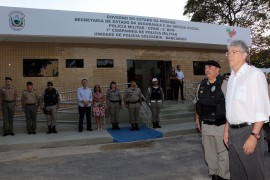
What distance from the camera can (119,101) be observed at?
11.0 m

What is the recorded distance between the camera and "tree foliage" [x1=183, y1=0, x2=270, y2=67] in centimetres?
2803

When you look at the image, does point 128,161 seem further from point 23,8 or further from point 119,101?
point 23,8

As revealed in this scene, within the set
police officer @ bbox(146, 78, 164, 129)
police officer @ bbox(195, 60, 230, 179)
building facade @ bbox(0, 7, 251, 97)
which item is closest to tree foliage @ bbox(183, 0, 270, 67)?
building facade @ bbox(0, 7, 251, 97)

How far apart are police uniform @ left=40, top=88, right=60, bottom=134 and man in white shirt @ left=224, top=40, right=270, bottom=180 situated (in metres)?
7.95

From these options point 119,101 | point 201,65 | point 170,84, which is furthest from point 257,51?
point 119,101

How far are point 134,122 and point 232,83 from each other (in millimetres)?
7793

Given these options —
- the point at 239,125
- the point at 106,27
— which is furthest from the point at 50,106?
the point at 239,125

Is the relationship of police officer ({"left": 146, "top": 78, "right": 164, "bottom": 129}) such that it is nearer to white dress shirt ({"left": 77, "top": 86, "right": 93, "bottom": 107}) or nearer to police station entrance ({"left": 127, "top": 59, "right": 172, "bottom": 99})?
white dress shirt ({"left": 77, "top": 86, "right": 93, "bottom": 107})

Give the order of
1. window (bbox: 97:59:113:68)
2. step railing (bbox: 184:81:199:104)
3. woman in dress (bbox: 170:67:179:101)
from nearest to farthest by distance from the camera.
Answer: window (bbox: 97:59:113:68) < woman in dress (bbox: 170:67:179:101) < step railing (bbox: 184:81:199:104)

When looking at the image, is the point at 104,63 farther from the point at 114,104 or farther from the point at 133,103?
the point at 133,103

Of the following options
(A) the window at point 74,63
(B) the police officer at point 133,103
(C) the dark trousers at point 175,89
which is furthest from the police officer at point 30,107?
(C) the dark trousers at point 175,89

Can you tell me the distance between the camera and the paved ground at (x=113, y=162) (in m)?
5.36

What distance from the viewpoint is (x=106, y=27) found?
1191 centimetres

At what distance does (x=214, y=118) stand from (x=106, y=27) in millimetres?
8435
